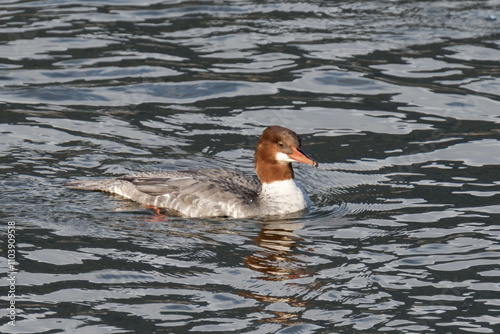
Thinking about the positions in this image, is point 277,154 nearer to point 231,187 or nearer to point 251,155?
point 231,187

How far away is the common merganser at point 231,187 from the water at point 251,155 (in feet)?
0.68

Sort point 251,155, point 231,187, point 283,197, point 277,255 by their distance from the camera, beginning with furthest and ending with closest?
point 251,155, point 231,187, point 283,197, point 277,255

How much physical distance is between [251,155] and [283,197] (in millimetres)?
2221

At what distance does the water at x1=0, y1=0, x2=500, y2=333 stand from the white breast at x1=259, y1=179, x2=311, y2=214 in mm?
216

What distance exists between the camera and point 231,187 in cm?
1229

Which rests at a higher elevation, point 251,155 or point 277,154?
point 277,154

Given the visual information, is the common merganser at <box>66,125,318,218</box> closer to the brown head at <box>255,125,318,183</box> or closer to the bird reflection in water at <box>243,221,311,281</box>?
the brown head at <box>255,125,318,183</box>

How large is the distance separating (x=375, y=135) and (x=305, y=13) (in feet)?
20.3

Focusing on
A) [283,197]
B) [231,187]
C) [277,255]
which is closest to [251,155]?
[231,187]

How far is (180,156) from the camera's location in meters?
14.0

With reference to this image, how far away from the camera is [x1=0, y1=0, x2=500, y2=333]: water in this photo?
9.16m

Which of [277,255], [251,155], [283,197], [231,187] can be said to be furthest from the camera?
[251,155]

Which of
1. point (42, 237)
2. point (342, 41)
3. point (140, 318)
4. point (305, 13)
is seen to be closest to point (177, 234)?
point (42, 237)

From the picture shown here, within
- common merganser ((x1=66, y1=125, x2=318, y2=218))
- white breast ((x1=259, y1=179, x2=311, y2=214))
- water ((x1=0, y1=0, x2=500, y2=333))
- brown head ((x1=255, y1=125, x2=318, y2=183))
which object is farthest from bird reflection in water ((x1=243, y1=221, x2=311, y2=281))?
brown head ((x1=255, y1=125, x2=318, y2=183))
